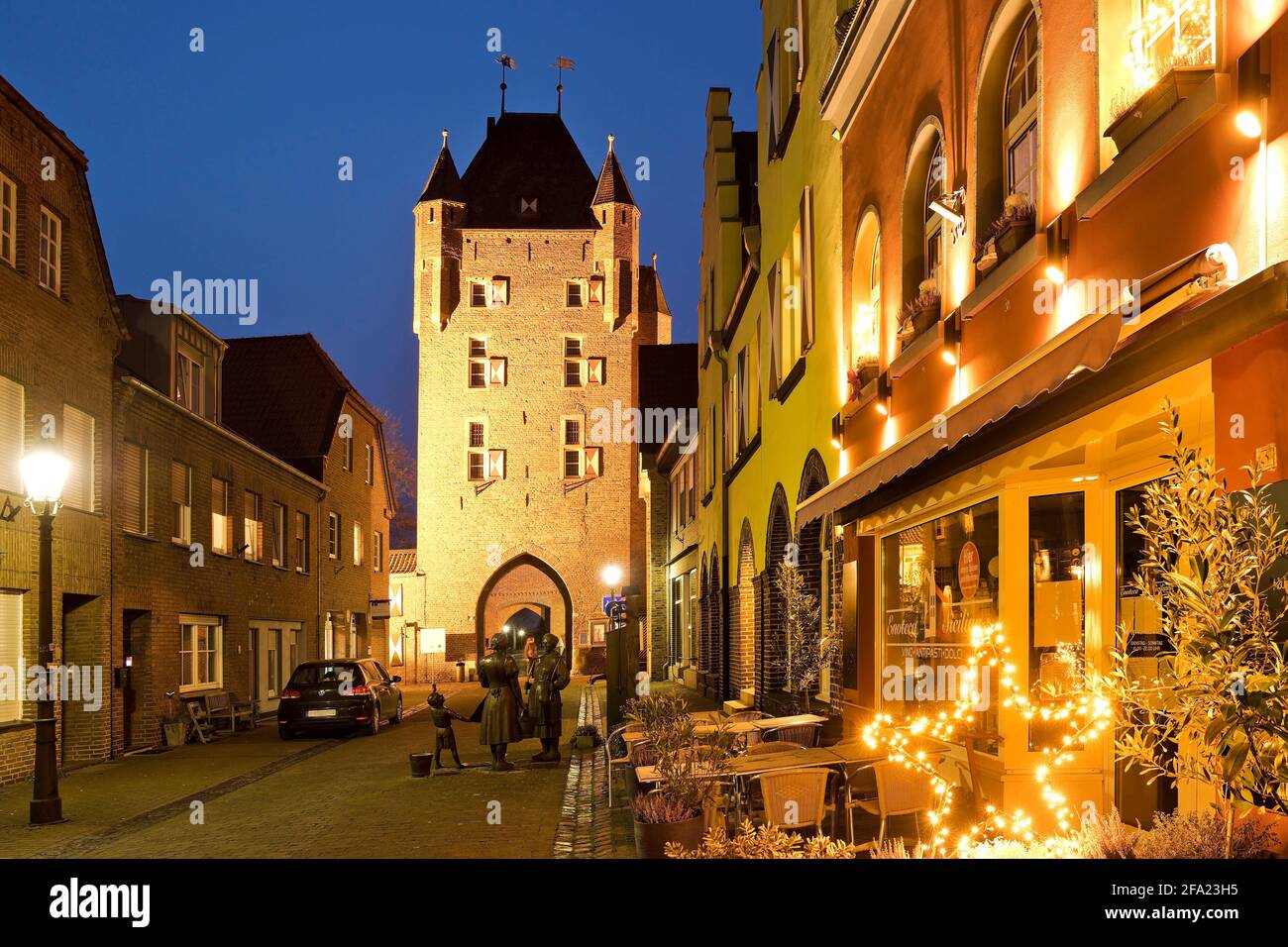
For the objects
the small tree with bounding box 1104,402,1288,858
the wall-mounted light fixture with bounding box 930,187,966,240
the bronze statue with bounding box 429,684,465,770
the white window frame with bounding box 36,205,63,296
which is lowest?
the bronze statue with bounding box 429,684,465,770

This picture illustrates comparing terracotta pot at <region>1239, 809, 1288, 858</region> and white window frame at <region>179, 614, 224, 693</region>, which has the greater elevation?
terracotta pot at <region>1239, 809, 1288, 858</region>

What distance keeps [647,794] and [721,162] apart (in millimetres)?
18219

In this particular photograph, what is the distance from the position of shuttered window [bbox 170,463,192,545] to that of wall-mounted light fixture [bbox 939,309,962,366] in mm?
16425

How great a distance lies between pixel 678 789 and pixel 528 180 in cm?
4651

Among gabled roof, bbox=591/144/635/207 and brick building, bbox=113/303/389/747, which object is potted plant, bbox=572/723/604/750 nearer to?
brick building, bbox=113/303/389/747

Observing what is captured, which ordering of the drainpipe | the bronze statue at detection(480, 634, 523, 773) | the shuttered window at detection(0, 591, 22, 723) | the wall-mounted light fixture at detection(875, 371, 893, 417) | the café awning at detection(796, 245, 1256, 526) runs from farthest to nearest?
the drainpipe, the shuttered window at detection(0, 591, 22, 723), the bronze statue at detection(480, 634, 523, 773), the wall-mounted light fixture at detection(875, 371, 893, 417), the café awning at detection(796, 245, 1256, 526)

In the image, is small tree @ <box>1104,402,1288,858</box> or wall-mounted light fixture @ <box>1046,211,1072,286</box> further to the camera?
wall-mounted light fixture @ <box>1046,211,1072,286</box>

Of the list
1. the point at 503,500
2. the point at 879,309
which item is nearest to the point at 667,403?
the point at 503,500

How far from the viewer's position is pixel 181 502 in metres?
21.9

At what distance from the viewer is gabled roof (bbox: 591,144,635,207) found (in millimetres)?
49625

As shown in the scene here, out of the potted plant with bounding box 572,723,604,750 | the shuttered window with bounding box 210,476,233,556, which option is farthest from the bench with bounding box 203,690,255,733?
the potted plant with bounding box 572,723,604,750
